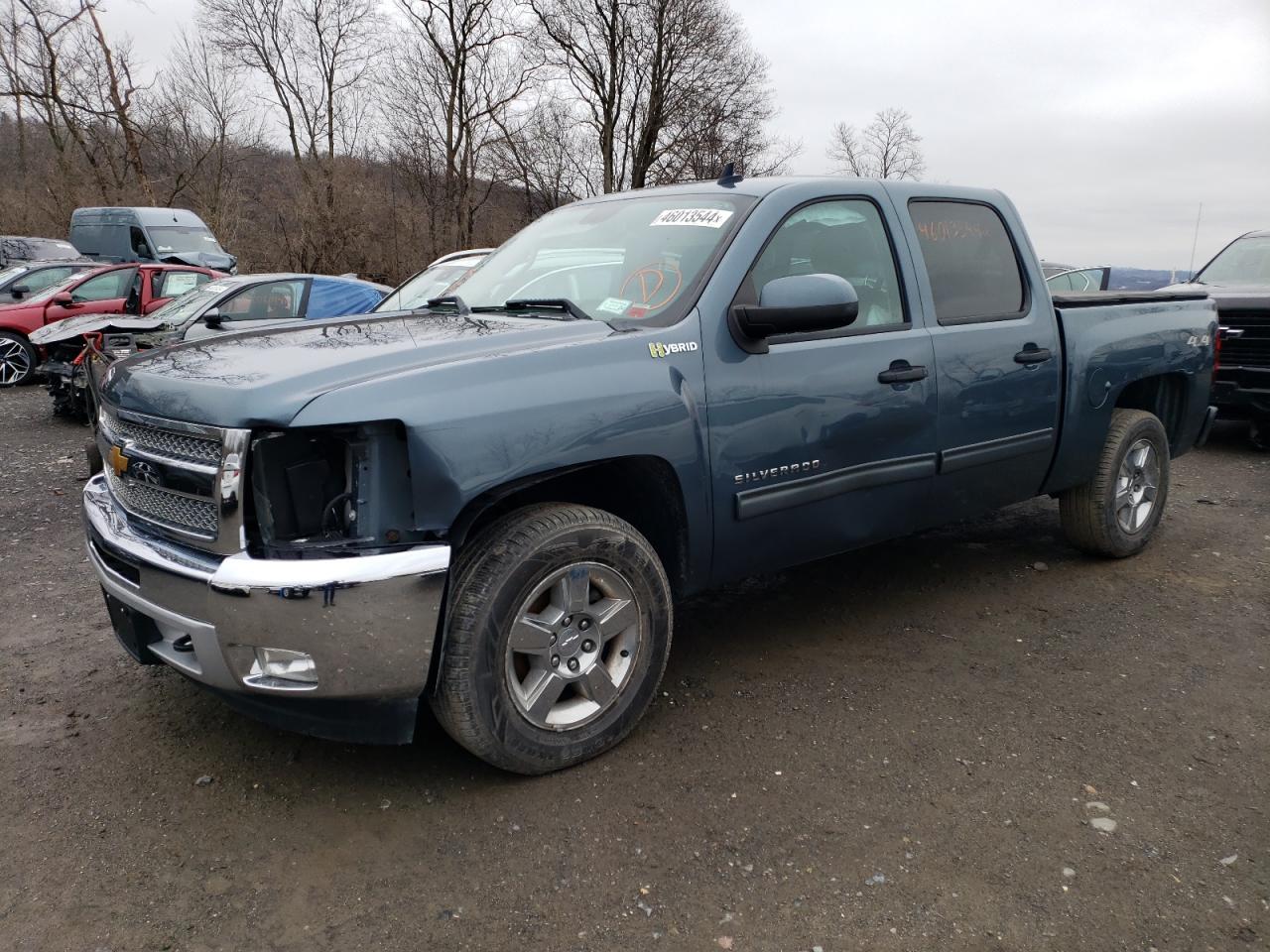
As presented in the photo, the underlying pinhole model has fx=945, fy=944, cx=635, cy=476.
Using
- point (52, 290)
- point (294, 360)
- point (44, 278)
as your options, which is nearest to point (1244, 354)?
point (294, 360)

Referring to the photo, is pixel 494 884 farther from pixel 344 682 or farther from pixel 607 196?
pixel 607 196

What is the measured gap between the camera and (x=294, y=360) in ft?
9.04

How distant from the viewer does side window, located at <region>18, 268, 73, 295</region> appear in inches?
Answer: 528

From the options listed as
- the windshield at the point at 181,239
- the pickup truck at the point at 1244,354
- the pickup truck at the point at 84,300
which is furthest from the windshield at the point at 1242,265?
the windshield at the point at 181,239

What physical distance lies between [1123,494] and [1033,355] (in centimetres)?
127

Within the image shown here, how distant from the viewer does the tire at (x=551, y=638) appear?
2689 mm

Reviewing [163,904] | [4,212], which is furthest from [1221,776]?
[4,212]

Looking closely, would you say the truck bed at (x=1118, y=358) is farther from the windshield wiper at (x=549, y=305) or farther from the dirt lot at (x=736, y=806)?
the windshield wiper at (x=549, y=305)

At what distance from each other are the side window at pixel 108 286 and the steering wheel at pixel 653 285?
1190 centimetres

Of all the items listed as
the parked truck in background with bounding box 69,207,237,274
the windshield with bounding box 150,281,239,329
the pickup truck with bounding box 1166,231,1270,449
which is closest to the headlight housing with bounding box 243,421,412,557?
the pickup truck with bounding box 1166,231,1270,449

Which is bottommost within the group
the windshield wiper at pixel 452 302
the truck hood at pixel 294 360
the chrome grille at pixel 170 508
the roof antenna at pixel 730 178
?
the chrome grille at pixel 170 508

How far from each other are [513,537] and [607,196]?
81.8 inches

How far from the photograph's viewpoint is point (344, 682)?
2.53 metres

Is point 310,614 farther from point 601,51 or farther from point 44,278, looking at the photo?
point 601,51
